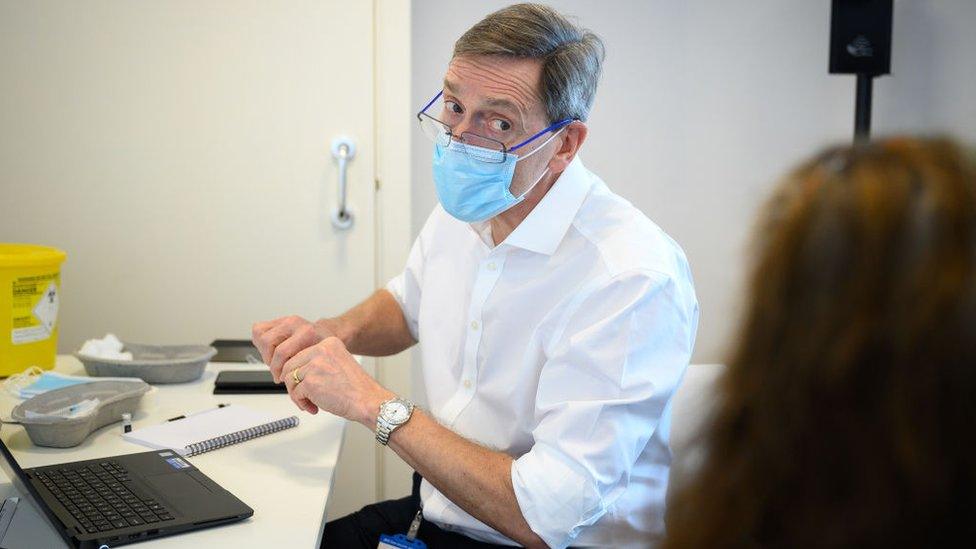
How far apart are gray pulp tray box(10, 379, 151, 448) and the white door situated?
0.95m

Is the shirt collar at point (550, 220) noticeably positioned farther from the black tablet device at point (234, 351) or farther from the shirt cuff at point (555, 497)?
the black tablet device at point (234, 351)

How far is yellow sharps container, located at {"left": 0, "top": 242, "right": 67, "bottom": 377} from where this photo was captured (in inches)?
74.6

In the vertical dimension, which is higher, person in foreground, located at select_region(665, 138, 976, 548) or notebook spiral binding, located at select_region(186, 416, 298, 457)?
person in foreground, located at select_region(665, 138, 976, 548)

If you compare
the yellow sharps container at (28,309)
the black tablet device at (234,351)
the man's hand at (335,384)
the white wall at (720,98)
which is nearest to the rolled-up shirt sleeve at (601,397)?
the man's hand at (335,384)

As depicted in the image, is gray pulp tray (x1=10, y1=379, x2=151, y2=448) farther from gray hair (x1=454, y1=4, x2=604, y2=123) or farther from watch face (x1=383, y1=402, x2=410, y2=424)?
gray hair (x1=454, y1=4, x2=604, y2=123)

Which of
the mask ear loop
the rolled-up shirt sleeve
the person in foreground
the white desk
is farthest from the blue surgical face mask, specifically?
the person in foreground

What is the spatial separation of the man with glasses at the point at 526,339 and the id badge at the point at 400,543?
0.05m

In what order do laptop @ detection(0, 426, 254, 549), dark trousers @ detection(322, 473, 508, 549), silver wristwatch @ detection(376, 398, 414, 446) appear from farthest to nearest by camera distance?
dark trousers @ detection(322, 473, 508, 549)
silver wristwatch @ detection(376, 398, 414, 446)
laptop @ detection(0, 426, 254, 549)

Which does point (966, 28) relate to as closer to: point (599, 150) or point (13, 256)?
point (599, 150)

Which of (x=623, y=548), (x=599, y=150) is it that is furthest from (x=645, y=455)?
(x=599, y=150)

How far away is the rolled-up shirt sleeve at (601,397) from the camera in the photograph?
1.25m

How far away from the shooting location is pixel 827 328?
1.75 feet

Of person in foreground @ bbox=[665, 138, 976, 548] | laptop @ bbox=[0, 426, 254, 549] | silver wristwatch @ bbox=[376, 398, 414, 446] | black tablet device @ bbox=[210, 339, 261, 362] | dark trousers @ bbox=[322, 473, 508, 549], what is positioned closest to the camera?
person in foreground @ bbox=[665, 138, 976, 548]

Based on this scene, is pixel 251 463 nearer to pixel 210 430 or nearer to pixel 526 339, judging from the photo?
pixel 210 430
